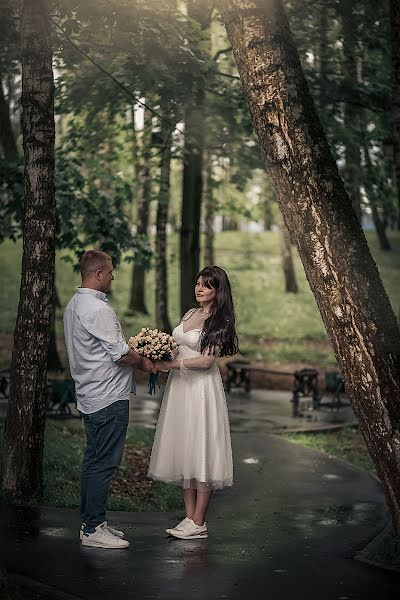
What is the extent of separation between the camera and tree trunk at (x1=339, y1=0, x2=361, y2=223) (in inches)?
722

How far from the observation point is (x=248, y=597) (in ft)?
20.6

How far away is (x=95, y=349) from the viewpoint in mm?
7406

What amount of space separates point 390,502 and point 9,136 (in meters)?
14.1

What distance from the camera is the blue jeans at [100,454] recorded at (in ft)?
24.3

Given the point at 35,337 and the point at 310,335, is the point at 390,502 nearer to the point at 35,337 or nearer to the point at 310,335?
Result: the point at 35,337

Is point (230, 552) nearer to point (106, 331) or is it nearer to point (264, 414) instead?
point (106, 331)

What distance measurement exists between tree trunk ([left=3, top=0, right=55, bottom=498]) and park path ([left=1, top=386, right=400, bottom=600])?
715 mm

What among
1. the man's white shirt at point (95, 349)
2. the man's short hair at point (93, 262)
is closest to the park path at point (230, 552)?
the man's white shirt at point (95, 349)

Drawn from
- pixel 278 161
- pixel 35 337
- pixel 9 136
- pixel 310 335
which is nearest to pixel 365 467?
pixel 35 337

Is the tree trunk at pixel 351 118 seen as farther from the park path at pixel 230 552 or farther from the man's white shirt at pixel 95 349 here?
the man's white shirt at pixel 95 349

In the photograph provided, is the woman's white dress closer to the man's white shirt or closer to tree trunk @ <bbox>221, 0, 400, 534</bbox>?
the man's white shirt

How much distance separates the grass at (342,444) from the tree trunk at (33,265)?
19.4 feet

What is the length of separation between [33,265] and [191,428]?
2.32 meters

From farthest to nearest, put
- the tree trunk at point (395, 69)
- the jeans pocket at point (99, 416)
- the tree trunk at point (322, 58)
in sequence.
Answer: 1. the tree trunk at point (322, 58)
2. the tree trunk at point (395, 69)
3. the jeans pocket at point (99, 416)
